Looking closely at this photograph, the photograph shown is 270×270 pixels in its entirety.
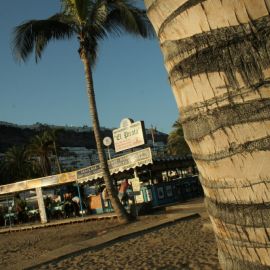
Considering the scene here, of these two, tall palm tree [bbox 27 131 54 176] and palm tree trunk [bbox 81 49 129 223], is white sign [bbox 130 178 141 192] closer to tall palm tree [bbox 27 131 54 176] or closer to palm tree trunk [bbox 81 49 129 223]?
palm tree trunk [bbox 81 49 129 223]

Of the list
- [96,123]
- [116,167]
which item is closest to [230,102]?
[96,123]

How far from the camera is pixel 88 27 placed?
15.3 m

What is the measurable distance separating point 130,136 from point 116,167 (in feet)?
5.73

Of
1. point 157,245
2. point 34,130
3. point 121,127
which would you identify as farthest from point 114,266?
point 34,130

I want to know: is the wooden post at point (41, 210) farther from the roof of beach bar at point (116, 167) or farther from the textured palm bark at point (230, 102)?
the textured palm bark at point (230, 102)

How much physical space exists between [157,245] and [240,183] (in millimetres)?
7965

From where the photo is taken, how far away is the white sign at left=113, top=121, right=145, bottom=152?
20.5 m

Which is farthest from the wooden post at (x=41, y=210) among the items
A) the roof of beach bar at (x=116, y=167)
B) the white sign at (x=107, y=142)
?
the white sign at (x=107, y=142)

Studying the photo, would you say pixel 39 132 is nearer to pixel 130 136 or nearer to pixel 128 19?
pixel 130 136

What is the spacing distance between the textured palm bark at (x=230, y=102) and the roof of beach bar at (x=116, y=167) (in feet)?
56.9

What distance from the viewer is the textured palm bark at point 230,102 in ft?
3.88

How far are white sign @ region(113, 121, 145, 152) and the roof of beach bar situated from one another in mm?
1109

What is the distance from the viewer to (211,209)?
141cm

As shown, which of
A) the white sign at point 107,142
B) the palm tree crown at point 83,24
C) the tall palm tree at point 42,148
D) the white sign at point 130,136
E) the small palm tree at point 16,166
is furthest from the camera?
the small palm tree at point 16,166
